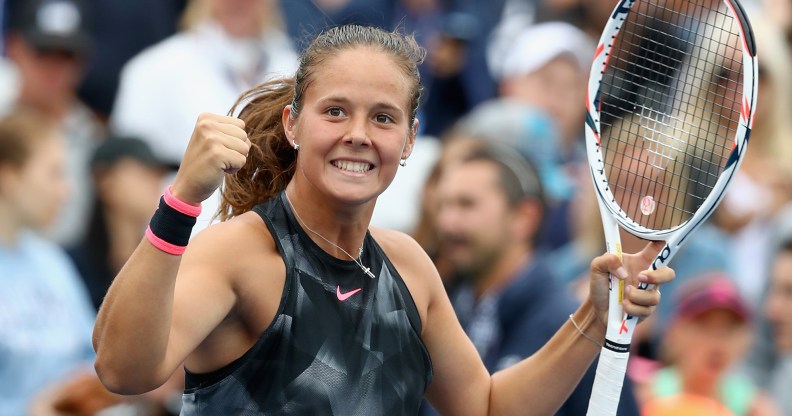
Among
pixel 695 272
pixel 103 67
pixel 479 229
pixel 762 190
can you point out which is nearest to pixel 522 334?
pixel 479 229

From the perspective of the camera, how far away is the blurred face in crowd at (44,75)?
7.31 metres

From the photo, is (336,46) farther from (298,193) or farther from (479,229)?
(479,229)

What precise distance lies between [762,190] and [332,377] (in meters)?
4.95

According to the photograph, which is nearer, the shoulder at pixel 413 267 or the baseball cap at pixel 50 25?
the shoulder at pixel 413 267

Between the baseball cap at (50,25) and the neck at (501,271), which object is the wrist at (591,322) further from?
the baseball cap at (50,25)

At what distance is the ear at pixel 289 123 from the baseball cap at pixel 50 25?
4.49m

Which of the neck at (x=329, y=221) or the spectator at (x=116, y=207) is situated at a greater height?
the neck at (x=329, y=221)

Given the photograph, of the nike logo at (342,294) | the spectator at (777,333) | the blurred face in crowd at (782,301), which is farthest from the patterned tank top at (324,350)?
the blurred face in crowd at (782,301)

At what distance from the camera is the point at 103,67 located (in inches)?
311

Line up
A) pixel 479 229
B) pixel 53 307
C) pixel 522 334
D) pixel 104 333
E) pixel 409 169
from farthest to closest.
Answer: pixel 409 169 < pixel 53 307 < pixel 479 229 < pixel 522 334 < pixel 104 333

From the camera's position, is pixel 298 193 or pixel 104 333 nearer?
pixel 104 333

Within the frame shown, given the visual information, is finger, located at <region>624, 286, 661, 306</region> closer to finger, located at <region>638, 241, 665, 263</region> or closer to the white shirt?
finger, located at <region>638, 241, 665, 263</region>

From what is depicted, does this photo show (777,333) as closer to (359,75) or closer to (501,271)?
(501,271)

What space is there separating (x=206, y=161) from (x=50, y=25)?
508 centimetres
